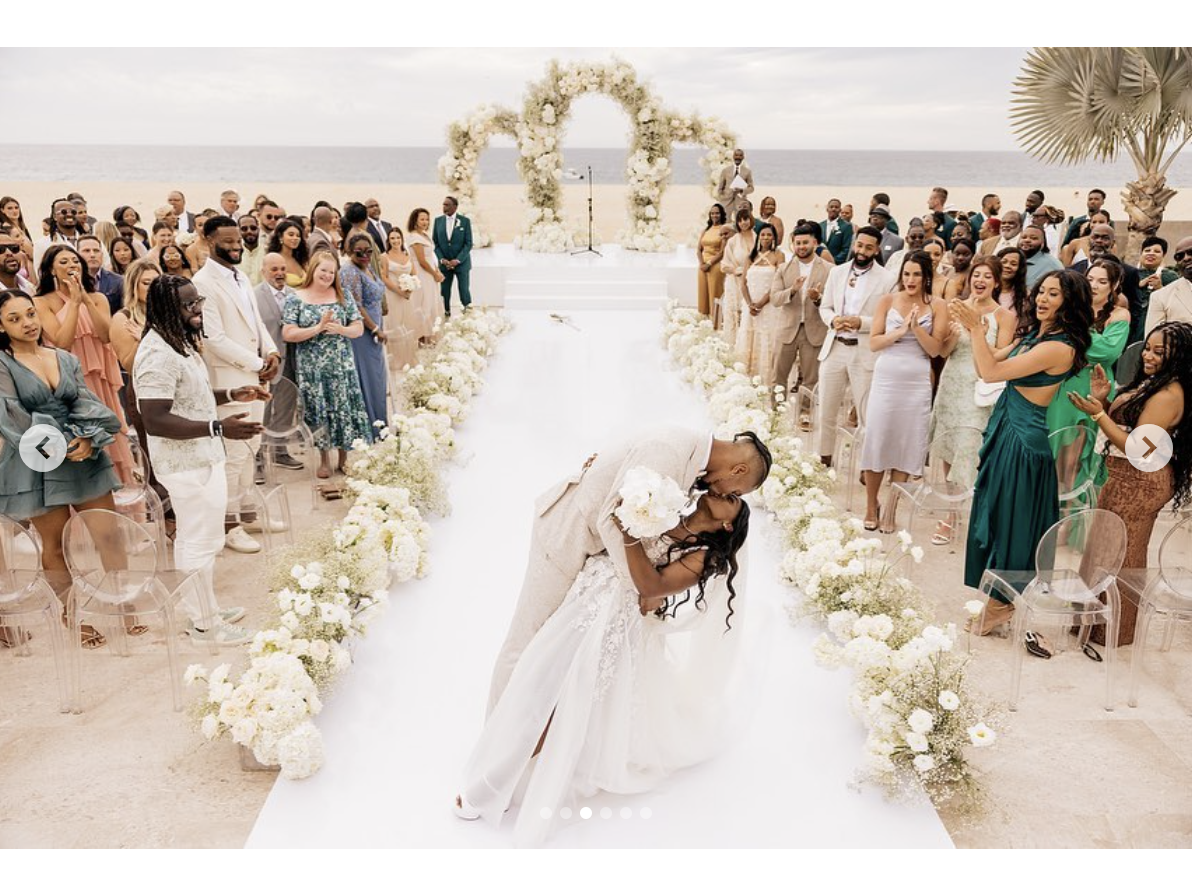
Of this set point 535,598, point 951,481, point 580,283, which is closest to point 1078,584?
point 951,481

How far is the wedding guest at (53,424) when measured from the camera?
4332 mm

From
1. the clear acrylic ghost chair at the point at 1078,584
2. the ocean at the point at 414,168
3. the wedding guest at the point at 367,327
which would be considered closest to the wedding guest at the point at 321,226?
the wedding guest at the point at 367,327

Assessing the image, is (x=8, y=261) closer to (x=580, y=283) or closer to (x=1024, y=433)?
(x=1024, y=433)

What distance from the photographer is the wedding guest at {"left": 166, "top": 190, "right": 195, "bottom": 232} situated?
11062mm

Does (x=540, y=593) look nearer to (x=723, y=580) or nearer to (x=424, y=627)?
(x=723, y=580)

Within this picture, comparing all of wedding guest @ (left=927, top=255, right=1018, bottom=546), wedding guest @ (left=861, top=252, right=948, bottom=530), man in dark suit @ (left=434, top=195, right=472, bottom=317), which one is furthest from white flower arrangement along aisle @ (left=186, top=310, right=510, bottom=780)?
man in dark suit @ (left=434, top=195, right=472, bottom=317)

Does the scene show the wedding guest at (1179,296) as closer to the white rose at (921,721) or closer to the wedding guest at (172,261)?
the white rose at (921,721)

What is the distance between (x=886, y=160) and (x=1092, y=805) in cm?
9623

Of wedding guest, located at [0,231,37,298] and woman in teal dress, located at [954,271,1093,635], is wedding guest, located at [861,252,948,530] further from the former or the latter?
wedding guest, located at [0,231,37,298]

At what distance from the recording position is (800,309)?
8.15m

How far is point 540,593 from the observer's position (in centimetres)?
A: 324

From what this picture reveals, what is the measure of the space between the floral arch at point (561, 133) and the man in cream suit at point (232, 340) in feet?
30.4

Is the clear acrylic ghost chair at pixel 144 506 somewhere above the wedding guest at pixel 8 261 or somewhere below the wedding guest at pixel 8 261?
below

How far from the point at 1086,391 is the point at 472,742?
3896mm
